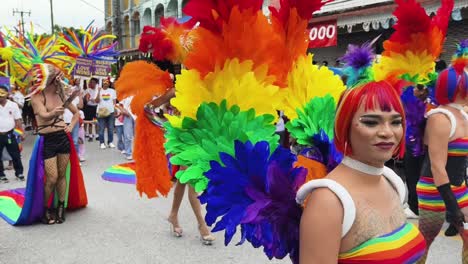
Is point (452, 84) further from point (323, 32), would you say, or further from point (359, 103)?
point (323, 32)

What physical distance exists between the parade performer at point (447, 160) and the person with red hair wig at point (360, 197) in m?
1.18

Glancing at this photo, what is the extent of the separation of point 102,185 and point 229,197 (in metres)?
5.32

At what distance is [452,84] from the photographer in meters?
2.65

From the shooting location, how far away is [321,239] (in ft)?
4.26

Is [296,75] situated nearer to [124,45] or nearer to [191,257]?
[191,257]

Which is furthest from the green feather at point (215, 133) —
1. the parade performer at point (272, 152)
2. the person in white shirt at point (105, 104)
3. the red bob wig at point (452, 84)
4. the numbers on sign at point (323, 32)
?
the numbers on sign at point (323, 32)

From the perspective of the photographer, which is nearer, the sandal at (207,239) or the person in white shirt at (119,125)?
the sandal at (207,239)

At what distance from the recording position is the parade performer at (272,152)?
1372mm

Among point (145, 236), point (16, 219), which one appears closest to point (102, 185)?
point (16, 219)

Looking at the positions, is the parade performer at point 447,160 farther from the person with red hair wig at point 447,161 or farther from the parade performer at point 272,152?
the parade performer at point 272,152

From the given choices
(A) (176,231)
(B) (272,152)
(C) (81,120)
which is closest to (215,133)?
(B) (272,152)

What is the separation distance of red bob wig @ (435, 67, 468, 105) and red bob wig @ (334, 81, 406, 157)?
4.67 feet

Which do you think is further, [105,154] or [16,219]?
[105,154]

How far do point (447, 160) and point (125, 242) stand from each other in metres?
2.74
